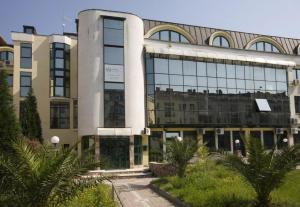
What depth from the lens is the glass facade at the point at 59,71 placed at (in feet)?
109

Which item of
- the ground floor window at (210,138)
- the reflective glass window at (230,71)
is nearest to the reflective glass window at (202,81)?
the reflective glass window at (230,71)

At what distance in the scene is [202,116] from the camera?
3344cm

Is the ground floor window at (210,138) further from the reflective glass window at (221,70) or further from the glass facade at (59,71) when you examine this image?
the glass facade at (59,71)

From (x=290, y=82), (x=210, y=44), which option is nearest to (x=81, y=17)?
(x=210, y=44)

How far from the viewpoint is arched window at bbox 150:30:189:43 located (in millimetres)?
35094

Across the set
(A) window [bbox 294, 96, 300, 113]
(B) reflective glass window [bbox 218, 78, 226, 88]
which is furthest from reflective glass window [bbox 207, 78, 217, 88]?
(A) window [bbox 294, 96, 300, 113]

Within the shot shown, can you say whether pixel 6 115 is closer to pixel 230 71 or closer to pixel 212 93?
pixel 212 93

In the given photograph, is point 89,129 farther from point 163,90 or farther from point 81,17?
point 81,17

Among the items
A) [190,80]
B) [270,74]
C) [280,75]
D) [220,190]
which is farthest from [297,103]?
[220,190]

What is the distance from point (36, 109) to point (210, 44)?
19.3 m

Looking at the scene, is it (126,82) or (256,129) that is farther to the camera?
(256,129)

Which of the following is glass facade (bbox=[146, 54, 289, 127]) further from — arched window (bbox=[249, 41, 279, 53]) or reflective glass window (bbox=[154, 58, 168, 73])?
arched window (bbox=[249, 41, 279, 53])

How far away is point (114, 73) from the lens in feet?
100

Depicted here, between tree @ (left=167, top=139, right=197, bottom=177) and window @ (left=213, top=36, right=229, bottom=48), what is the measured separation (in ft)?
66.6
